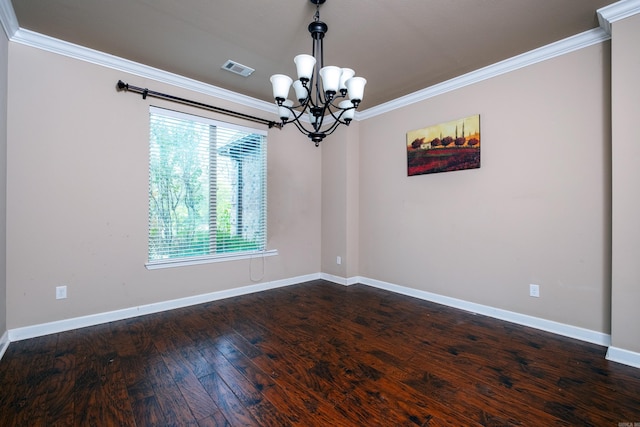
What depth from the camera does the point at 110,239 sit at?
→ 3002 millimetres

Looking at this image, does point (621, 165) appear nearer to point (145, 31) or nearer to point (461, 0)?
point (461, 0)

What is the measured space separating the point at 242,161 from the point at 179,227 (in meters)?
1.17

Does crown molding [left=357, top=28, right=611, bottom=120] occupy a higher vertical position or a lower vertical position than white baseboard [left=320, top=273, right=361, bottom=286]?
higher

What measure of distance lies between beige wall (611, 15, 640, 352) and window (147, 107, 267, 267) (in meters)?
3.63

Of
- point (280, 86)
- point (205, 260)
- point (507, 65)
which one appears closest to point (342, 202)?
point (205, 260)

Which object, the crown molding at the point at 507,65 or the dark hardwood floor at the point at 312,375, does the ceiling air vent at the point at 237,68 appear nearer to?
the crown molding at the point at 507,65

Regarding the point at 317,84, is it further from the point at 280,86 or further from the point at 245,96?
the point at 245,96

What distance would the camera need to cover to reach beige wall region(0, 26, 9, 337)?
2367 millimetres

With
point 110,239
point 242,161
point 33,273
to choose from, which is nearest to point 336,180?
point 242,161

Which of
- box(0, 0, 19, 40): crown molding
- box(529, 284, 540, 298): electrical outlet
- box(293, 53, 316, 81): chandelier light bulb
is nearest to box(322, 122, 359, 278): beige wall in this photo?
box(529, 284, 540, 298): electrical outlet

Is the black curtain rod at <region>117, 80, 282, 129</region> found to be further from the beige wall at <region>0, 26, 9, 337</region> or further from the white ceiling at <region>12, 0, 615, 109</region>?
the beige wall at <region>0, 26, 9, 337</region>

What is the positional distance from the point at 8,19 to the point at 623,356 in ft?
17.6

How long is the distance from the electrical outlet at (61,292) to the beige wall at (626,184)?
4.68m

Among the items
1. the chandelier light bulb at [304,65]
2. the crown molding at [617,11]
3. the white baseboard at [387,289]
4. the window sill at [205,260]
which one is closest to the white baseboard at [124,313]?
the white baseboard at [387,289]
